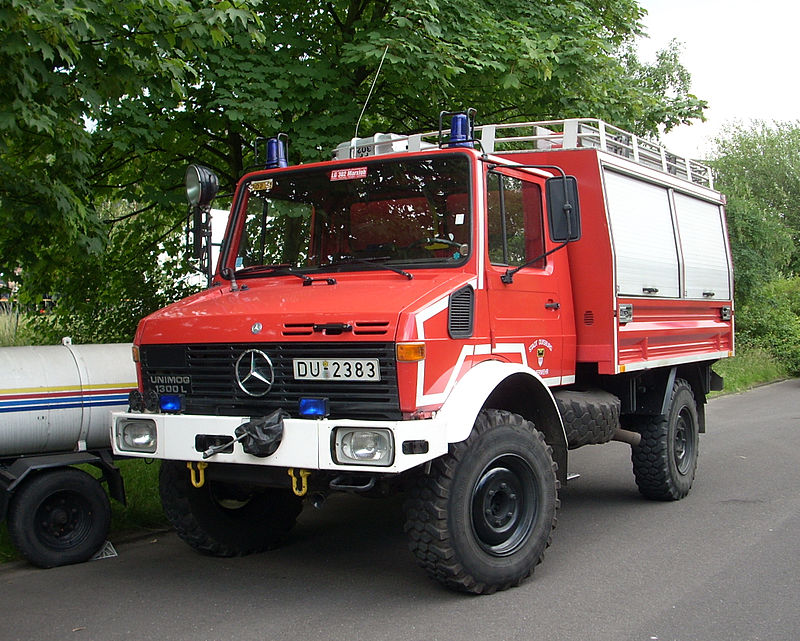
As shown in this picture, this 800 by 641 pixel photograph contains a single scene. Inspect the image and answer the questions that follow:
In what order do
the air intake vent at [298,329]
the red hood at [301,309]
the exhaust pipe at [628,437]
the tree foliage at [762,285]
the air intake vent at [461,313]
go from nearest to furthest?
the red hood at [301,309], the air intake vent at [298,329], the air intake vent at [461,313], the exhaust pipe at [628,437], the tree foliage at [762,285]

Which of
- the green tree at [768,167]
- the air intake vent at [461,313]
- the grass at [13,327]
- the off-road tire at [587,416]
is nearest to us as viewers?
the air intake vent at [461,313]

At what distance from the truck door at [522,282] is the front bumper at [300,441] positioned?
107cm

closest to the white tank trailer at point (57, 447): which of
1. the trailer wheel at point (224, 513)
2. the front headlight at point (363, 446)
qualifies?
the trailer wheel at point (224, 513)

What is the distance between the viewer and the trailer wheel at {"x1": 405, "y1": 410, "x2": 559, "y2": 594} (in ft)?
16.1

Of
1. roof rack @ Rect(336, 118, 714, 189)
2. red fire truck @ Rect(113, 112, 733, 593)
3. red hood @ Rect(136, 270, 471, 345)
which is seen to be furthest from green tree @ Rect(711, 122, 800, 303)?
red hood @ Rect(136, 270, 471, 345)

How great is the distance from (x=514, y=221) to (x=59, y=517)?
3605 millimetres

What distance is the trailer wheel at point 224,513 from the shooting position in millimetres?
5871

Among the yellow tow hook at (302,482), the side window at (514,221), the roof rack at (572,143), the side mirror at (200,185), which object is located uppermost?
the roof rack at (572,143)

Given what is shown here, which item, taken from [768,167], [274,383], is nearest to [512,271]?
[274,383]

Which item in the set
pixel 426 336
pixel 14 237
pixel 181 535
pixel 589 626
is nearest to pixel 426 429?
pixel 426 336

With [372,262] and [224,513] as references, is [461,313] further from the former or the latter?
[224,513]

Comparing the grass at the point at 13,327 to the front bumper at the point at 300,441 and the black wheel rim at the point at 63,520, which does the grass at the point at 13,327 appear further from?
the front bumper at the point at 300,441

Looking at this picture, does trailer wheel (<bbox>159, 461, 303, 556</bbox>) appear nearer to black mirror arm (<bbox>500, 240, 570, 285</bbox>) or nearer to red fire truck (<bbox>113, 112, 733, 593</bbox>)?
red fire truck (<bbox>113, 112, 733, 593</bbox>)

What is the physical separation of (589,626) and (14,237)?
5.87 meters
